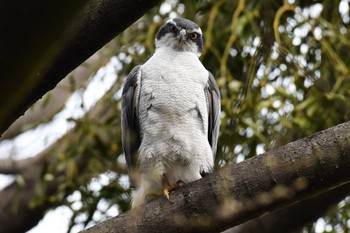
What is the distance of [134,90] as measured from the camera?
2184mm

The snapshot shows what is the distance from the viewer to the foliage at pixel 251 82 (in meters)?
2.28

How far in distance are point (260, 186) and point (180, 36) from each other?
1191 millimetres

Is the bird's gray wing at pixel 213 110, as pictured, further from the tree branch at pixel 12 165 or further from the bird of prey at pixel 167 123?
the tree branch at pixel 12 165

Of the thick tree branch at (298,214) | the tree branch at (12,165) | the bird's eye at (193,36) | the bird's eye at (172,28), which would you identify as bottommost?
the tree branch at (12,165)

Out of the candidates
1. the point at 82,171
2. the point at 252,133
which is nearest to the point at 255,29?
the point at 252,133

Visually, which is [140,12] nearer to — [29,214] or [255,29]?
[255,29]

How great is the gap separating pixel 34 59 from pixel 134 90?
1.80 meters

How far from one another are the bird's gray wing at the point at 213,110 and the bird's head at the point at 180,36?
0.22 metres

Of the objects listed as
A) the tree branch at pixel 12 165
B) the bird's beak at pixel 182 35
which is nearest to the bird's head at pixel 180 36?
the bird's beak at pixel 182 35

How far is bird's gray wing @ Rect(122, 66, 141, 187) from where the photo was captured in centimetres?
217

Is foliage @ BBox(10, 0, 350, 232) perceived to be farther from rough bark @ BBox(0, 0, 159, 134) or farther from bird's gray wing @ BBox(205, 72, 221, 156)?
rough bark @ BBox(0, 0, 159, 134)

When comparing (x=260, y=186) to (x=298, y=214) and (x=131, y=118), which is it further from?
(x=131, y=118)

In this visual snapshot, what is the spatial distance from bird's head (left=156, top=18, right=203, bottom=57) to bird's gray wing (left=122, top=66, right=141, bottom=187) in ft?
0.79

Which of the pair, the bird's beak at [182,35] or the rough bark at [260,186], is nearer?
the rough bark at [260,186]
